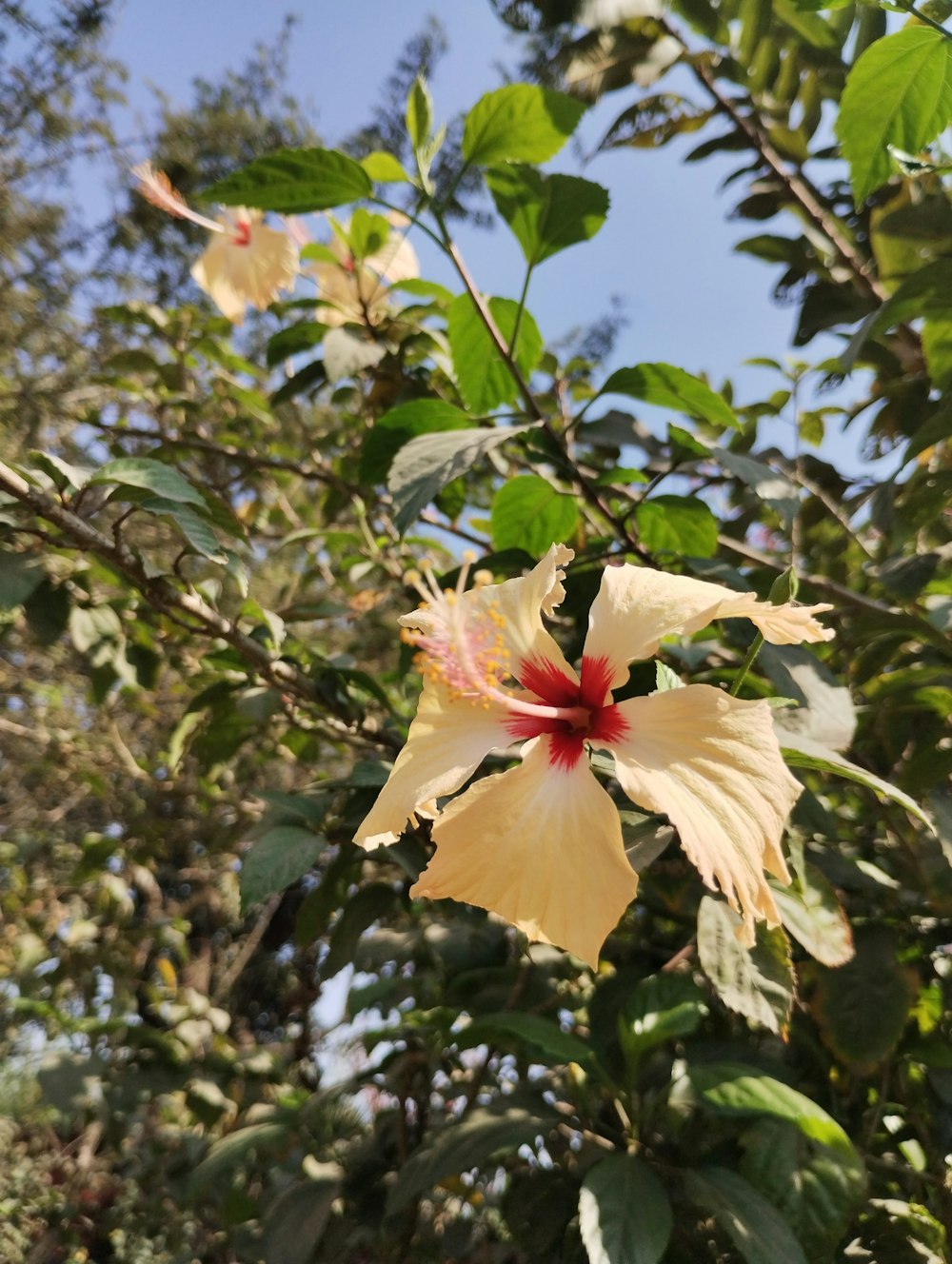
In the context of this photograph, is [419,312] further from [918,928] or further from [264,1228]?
[264,1228]

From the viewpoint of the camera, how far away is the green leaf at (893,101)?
92 centimetres

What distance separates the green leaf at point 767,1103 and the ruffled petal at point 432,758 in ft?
1.62

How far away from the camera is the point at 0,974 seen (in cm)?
247

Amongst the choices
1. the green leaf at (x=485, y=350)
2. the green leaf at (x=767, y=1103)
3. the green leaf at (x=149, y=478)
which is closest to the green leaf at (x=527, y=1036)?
the green leaf at (x=767, y=1103)

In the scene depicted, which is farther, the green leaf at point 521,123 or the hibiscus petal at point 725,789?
the green leaf at point 521,123

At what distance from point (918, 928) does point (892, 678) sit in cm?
37

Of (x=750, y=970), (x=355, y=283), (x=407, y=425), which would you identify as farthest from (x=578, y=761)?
(x=355, y=283)

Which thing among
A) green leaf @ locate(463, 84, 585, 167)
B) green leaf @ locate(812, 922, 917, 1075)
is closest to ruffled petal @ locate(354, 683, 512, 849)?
green leaf @ locate(812, 922, 917, 1075)

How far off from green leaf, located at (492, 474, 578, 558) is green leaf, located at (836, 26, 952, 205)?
1.71ft

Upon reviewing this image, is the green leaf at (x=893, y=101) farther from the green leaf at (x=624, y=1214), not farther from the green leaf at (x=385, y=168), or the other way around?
the green leaf at (x=624, y=1214)

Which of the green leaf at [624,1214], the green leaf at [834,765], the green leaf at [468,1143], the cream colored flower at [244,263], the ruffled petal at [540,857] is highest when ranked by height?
the cream colored flower at [244,263]

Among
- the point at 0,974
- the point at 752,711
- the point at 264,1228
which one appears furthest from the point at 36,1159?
the point at 752,711

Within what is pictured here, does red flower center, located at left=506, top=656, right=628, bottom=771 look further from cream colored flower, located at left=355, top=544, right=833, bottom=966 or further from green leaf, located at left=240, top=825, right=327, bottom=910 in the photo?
green leaf, located at left=240, top=825, right=327, bottom=910

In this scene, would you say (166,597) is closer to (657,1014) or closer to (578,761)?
(578,761)
